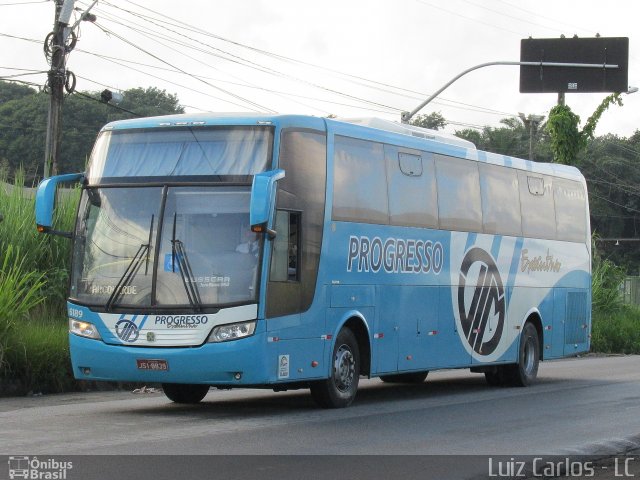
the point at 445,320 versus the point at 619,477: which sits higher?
the point at 445,320

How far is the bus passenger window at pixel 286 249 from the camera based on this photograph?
545 inches

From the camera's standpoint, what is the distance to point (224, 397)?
1717 centimetres

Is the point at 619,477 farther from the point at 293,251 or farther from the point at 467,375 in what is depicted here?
the point at 467,375

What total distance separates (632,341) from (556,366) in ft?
32.4

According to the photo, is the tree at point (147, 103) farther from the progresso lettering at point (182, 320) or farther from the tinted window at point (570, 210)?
the progresso lettering at point (182, 320)

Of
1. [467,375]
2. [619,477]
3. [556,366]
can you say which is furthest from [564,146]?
[619,477]

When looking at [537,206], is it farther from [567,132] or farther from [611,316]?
[567,132]

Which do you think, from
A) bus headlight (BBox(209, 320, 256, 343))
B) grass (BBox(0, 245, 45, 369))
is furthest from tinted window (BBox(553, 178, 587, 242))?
bus headlight (BBox(209, 320, 256, 343))

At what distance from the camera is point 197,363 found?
1340 cm

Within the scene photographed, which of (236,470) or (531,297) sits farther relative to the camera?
(531,297)

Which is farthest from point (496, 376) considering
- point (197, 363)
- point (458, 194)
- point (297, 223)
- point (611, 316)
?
point (611, 316)

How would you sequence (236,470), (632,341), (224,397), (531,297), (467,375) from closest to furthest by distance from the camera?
(236,470) → (224,397) → (531,297) → (467,375) → (632,341)

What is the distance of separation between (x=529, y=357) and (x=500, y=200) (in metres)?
2.80

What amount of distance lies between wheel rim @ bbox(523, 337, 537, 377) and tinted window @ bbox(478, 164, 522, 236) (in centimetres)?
190
